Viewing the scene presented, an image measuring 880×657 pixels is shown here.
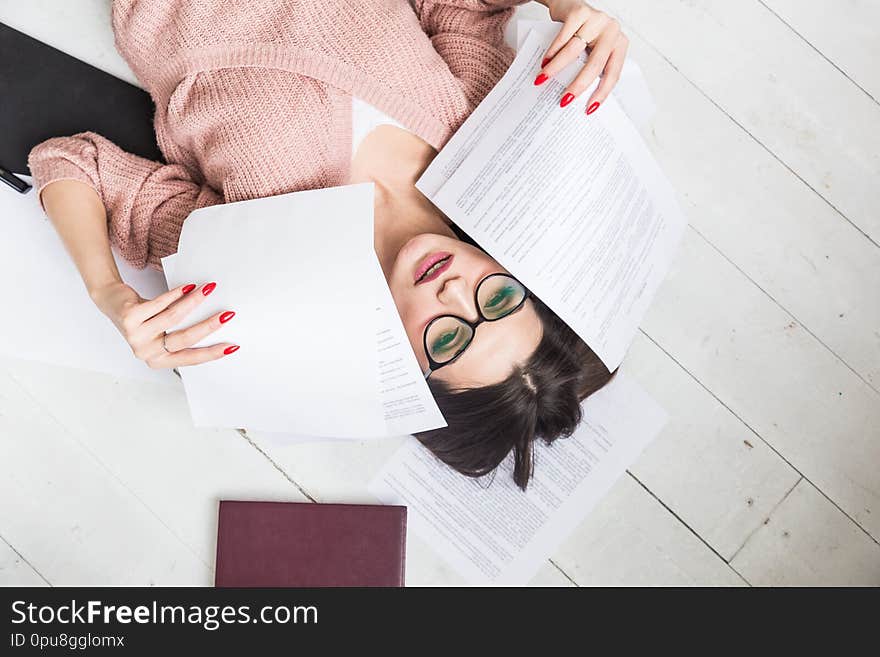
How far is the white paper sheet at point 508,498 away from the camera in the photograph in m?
0.86

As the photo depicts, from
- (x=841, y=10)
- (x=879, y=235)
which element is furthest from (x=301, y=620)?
(x=841, y=10)

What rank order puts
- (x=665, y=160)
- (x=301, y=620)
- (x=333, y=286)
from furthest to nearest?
(x=665, y=160) → (x=301, y=620) → (x=333, y=286)

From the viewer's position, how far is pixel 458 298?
0.65m

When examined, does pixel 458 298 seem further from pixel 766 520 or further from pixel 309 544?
pixel 766 520

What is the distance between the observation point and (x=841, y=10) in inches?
36.3

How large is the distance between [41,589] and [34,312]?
33 cm

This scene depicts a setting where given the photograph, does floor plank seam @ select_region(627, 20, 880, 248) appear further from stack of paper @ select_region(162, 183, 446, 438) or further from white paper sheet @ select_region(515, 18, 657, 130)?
stack of paper @ select_region(162, 183, 446, 438)

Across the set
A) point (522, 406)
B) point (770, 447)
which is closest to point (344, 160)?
point (522, 406)

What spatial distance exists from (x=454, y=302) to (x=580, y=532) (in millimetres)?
392

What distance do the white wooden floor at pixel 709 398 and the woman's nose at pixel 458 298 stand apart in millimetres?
279

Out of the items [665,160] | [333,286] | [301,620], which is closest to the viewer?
[333,286]

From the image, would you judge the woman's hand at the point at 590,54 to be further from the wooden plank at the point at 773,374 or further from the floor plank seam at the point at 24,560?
the floor plank seam at the point at 24,560

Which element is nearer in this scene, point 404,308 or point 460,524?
point 404,308

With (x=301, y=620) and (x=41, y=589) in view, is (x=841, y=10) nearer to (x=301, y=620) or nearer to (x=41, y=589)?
(x=301, y=620)
